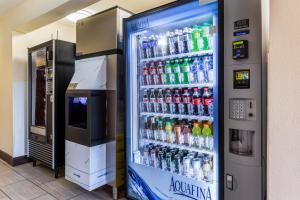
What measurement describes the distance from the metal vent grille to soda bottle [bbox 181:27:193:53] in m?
2.40

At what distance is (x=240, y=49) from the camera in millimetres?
1485

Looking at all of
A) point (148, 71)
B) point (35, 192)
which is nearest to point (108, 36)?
point (148, 71)

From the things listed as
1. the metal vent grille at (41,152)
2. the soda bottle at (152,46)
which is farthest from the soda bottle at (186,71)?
the metal vent grille at (41,152)

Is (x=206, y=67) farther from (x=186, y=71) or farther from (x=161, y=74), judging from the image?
(x=161, y=74)

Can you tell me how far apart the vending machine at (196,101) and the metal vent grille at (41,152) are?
4.89ft

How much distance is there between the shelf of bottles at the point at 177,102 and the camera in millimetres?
1912

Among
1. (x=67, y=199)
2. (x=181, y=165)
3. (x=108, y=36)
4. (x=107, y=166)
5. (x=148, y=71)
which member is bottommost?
(x=67, y=199)

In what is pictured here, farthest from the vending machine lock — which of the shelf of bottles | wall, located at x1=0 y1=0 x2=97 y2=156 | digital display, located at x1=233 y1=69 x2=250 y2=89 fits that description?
wall, located at x1=0 y1=0 x2=97 y2=156

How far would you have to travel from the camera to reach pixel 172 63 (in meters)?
2.17

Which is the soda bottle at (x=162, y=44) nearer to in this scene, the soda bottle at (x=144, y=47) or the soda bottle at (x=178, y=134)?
the soda bottle at (x=144, y=47)

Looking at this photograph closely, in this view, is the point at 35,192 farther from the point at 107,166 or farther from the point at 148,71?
the point at 148,71

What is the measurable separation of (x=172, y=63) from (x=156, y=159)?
3.27ft

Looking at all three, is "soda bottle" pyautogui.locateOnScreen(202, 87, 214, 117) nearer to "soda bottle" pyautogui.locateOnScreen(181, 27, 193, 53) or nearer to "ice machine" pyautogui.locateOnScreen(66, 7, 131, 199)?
"soda bottle" pyautogui.locateOnScreen(181, 27, 193, 53)
